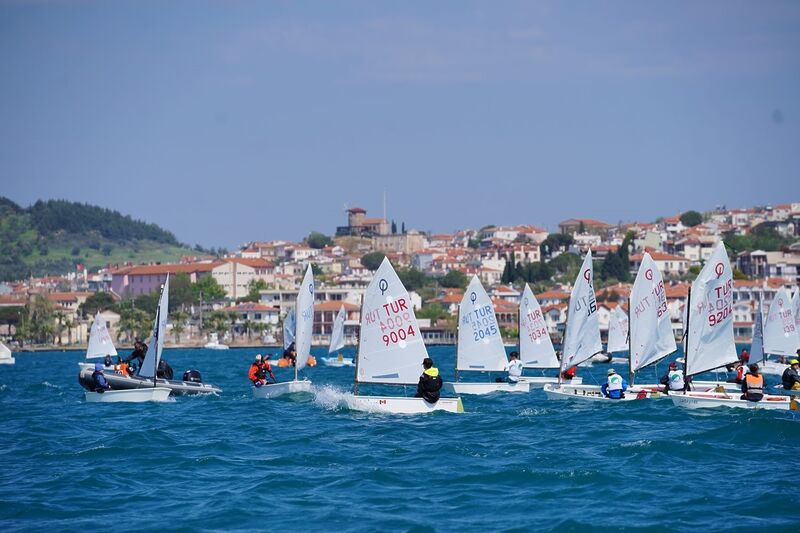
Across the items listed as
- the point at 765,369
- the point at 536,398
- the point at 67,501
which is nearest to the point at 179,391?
the point at 536,398

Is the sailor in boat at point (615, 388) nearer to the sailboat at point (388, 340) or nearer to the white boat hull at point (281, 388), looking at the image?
the sailboat at point (388, 340)

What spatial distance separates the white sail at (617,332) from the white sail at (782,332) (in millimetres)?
12389

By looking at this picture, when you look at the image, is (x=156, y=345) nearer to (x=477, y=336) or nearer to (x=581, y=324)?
(x=477, y=336)

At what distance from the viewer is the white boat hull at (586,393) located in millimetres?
34625

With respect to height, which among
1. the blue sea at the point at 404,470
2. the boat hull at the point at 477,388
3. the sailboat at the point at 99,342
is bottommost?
the blue sea at the point at 404,470

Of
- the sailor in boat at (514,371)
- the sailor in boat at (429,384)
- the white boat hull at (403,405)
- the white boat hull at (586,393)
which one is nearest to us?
the sailor in boat at (429,384)

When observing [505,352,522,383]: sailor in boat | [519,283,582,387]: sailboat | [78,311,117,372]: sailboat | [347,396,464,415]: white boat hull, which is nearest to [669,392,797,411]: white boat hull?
[347,396,464,415]: white boat hull

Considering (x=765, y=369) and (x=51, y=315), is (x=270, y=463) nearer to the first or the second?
(x=765, y=369)

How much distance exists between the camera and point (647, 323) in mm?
37688

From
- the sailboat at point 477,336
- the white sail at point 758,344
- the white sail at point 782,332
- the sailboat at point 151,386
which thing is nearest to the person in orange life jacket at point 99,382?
the sailboat at point 151,386

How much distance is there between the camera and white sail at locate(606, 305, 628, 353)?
6919 centimetres

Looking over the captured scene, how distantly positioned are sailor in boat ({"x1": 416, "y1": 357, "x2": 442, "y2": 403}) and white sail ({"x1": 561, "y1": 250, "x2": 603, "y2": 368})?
10.5 m

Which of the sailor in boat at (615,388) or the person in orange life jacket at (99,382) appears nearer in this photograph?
the sailor in boat at (615,388)

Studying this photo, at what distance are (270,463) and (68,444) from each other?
6037mm
